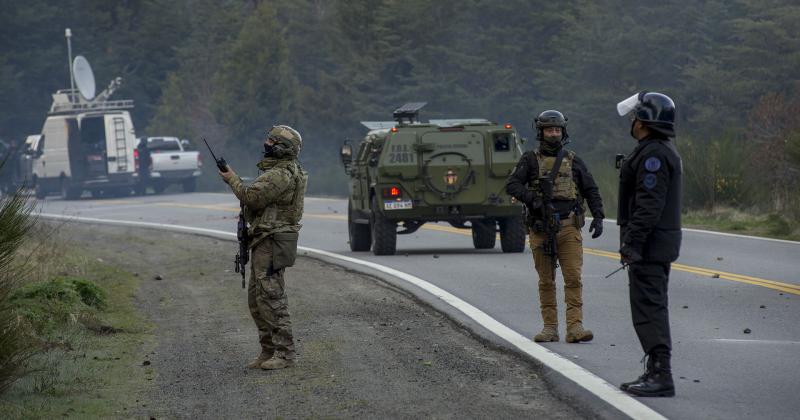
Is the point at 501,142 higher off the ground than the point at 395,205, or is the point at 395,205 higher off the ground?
the point at 501,142

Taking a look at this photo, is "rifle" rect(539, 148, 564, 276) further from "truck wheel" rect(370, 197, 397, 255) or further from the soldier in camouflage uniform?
"truck wheel" rect(370, 197, 397, 255)

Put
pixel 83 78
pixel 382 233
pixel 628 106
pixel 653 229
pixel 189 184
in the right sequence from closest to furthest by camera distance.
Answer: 1. pixel 653 229
2. pixel 628 106
3. pixel 382 233
4. pixel 189 184
5. pixel 83 78

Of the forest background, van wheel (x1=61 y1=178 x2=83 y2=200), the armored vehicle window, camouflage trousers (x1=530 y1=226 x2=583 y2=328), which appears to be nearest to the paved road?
camouflage trousers (x1=530 y1=226 x2=583 y2=328)

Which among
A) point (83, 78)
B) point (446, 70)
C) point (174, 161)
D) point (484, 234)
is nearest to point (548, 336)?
point (484, 234)

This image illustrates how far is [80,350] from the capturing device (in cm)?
1089

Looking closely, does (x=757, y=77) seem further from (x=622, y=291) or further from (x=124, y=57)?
(x=124, y=57)

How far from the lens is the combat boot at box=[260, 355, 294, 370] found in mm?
9500

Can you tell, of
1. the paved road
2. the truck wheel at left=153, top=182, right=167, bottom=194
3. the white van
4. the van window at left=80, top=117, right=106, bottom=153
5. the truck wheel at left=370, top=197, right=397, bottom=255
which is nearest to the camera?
the paved road

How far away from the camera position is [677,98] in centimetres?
4344

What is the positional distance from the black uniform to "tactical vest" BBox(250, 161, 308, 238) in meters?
2.69

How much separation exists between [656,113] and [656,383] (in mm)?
1589

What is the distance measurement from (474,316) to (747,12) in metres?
33.1

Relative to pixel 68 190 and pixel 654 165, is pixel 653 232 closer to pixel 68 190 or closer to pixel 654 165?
pixel 654 165

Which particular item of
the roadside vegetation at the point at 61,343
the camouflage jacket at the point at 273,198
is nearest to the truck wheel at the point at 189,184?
the roadside vegetation at the point at 61,343
